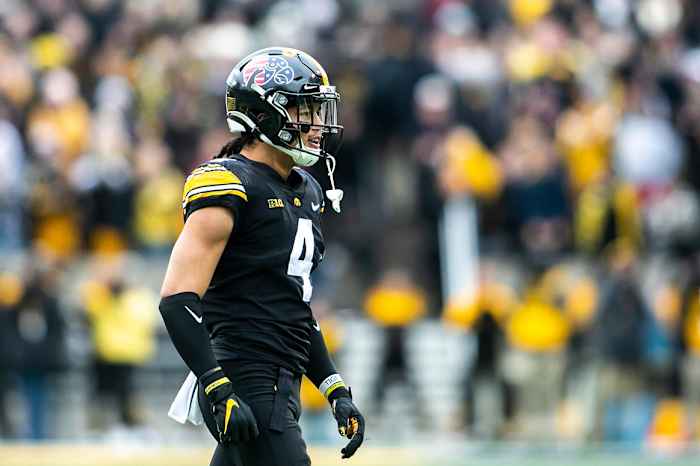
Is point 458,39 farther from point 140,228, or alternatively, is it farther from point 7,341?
point 7,341

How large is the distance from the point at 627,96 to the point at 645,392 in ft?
8.81

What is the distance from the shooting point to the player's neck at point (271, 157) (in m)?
4.86

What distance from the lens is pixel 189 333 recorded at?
4.49 m

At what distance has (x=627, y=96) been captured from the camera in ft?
43.1

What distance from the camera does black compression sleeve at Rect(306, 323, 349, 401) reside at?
16.7 ft

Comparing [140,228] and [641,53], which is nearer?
[140,228]

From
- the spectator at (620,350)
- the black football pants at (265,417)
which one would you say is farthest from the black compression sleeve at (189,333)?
the spectator at (620,350)

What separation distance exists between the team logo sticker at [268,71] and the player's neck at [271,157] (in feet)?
0.72

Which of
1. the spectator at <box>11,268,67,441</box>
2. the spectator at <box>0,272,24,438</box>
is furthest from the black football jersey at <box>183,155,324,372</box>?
the spectator at <box>0,272,24,438</box>

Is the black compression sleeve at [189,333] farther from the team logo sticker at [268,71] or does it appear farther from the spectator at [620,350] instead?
the spectator at [620,350]

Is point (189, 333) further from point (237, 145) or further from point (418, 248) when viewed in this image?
point (418, 248)

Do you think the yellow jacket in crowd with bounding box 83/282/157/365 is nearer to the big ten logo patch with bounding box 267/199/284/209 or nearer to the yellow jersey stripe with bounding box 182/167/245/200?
the big ten logo patch with bounding box 267/199/284/209

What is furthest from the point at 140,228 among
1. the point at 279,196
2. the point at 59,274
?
the point at 279,196

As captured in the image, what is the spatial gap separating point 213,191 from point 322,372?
0.90 m
